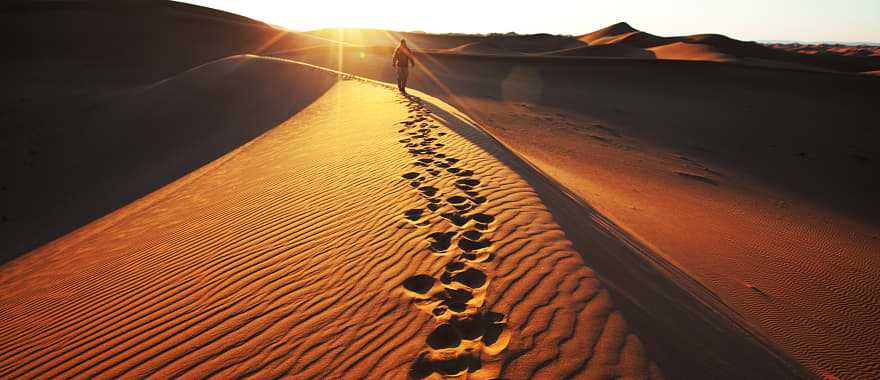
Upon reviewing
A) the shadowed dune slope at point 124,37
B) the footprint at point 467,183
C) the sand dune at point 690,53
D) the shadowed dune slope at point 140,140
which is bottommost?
the shadowed dune slope at point 140,140

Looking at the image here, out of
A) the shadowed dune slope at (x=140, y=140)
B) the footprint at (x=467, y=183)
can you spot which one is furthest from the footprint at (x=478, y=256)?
the shadowed dune slope at (x=140, y=140)

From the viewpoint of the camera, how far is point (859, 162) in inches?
455

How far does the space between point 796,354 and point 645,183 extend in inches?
240

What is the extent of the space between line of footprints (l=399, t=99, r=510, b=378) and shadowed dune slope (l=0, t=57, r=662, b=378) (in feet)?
0.04

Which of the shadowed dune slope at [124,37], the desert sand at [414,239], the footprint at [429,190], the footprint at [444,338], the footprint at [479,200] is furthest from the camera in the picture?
the shadowed dune slope at [124,37]

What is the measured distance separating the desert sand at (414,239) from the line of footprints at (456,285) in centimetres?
2

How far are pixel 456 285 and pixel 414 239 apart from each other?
89cm

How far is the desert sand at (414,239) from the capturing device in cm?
265

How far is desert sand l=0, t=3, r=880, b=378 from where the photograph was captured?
265 centimetres

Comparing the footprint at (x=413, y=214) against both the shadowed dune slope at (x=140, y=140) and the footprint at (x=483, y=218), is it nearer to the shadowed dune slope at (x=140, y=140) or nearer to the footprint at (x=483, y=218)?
the footprint at (x=483, y=218)

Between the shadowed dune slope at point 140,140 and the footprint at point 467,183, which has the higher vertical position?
the footprint at point 467,183

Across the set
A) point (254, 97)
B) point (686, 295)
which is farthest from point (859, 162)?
point (254, 97)

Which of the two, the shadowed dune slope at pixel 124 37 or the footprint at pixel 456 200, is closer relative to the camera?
the footprint at pixel 456 200

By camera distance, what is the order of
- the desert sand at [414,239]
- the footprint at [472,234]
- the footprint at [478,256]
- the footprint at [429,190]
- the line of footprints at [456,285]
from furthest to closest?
the footprint at [429,190] < the footprint at [472,234] < the footprint at [478,256] < the desert sand at [414,239] < the line of footprints at [456,285]
